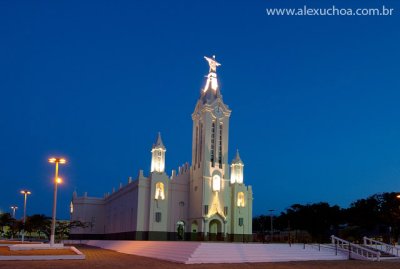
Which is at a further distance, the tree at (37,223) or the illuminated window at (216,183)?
the tree at (37,223)

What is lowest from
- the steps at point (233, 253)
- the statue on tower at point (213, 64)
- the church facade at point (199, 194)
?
the steps at point (233, 253)

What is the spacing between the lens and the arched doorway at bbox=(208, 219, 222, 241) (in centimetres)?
4850

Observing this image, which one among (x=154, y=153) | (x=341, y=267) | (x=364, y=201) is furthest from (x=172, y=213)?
(x=364, y=201)

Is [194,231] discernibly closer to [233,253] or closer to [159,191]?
[159,191]

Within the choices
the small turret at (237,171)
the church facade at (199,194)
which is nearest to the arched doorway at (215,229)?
the church facade at (199,194)

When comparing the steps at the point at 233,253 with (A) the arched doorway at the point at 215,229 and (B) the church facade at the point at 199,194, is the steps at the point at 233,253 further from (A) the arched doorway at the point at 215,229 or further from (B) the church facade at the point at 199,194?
(A) the arched doorway at the point at 215,229

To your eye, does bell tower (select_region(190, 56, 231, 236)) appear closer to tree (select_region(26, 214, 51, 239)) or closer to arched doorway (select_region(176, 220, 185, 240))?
arched doorway (select_region(176, 220, 185, 240))

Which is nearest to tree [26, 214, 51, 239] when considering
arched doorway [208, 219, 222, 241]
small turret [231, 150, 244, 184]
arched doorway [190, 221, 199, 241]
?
arched doorway [190, 221, 199, 241]

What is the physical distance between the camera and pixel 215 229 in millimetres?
50344

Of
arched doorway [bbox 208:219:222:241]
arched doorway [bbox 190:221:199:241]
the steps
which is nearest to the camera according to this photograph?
the steps

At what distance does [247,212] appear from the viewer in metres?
52.8

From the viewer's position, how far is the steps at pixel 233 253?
25.6 m

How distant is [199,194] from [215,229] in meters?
4.61

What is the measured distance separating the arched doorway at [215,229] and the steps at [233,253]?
1670 cm
